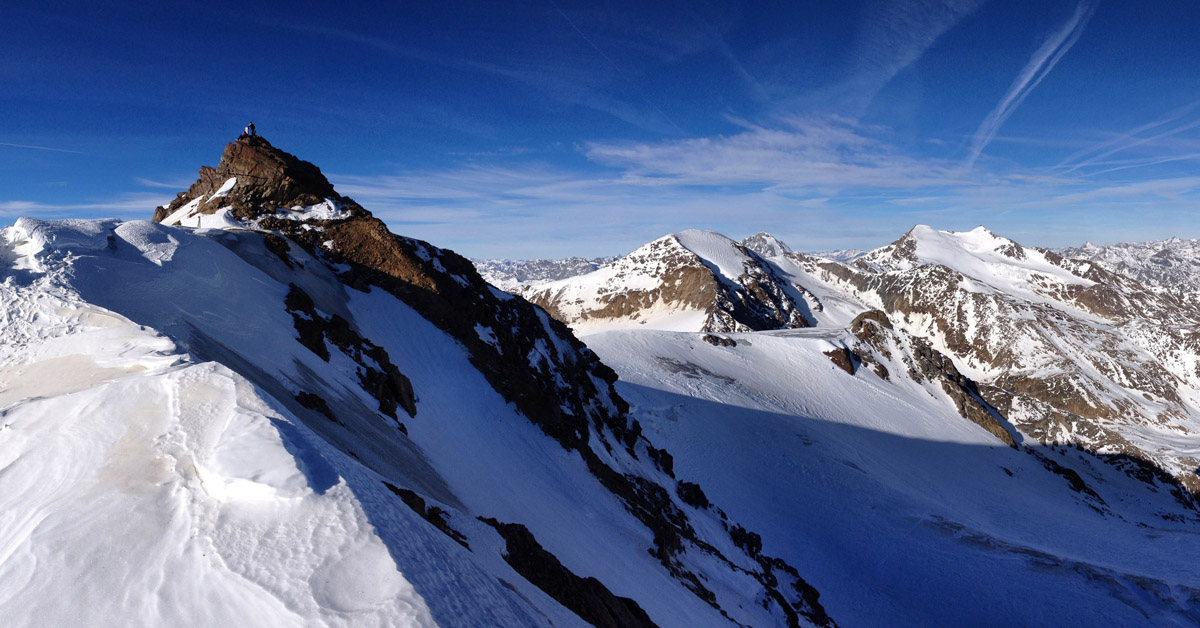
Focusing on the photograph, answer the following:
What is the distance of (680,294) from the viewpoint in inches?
5881

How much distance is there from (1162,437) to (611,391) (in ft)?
381

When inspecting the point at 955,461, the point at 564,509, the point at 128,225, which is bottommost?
the point at 955,461

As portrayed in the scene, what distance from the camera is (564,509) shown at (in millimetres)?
19516

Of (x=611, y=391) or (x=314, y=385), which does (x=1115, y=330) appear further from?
(x=314, y=385)

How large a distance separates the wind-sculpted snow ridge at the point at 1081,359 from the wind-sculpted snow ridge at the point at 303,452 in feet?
311

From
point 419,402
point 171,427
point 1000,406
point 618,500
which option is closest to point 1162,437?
point 1000,406

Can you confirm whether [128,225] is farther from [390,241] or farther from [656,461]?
[656,461]

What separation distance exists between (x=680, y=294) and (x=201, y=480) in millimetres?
145828

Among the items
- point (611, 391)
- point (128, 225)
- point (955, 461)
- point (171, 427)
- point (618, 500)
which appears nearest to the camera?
point (171, 427)

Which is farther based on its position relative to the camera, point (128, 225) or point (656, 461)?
point (656, 461)

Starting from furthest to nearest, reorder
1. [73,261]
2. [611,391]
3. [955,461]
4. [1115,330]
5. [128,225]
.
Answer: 1. [1115,330]
2. [955,461]
3. [611,391]
4. [128,225]
5. [73,261]

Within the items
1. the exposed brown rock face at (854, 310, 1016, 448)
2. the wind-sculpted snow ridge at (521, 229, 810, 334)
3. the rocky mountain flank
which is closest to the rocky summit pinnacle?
the rocky mountain flank

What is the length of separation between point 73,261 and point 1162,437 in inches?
5628

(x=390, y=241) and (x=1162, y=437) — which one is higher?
(x=390, y=241)
